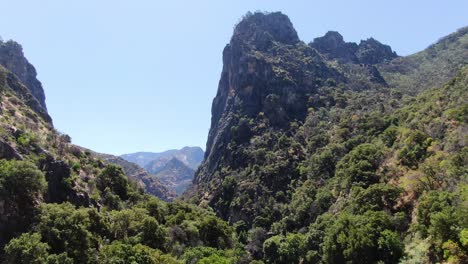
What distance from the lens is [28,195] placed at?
64000mm

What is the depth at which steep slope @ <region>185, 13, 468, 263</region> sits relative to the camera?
63.6 m

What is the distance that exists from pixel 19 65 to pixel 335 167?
128m

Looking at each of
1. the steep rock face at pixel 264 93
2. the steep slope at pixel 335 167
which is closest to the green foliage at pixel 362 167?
the steep slope at pixel 335 167

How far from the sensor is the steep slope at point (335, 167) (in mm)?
63625

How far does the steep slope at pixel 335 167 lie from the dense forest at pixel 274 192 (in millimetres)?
366

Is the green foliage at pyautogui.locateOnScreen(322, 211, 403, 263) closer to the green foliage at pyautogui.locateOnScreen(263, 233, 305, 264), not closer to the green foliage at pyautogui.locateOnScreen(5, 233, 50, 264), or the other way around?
the green foliage at pyautogui.locateOnScreen(263, 233, 305, 264)

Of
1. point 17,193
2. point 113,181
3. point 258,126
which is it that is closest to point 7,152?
point 17,193

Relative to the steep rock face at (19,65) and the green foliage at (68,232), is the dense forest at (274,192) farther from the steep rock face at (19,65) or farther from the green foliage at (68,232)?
the steep rock face at (19,65)

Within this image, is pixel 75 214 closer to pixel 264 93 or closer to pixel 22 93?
pixel 22 93

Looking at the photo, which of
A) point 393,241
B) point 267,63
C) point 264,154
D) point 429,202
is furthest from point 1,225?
point 267,63

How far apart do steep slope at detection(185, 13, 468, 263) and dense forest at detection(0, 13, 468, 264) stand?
37cm

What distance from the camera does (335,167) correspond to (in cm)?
11638

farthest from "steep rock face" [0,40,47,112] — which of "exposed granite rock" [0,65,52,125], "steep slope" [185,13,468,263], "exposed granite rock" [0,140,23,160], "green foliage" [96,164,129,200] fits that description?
"exposed granite rock" [0,140,23,160]

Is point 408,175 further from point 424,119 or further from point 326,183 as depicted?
point 326,183
